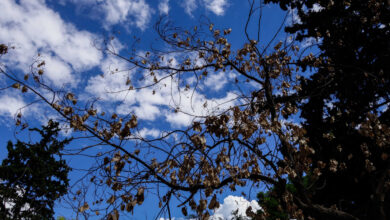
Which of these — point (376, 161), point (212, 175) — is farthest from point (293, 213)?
point (376, 161)

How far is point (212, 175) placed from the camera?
4.83 metres

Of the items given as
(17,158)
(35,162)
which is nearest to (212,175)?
(35,162)

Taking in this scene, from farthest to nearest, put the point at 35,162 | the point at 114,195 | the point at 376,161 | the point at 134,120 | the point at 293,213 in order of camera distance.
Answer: the point at 35,162, the point at 376,161, the point at 293,213, the point at 134,120, the point at 114,195

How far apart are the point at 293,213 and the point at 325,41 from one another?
7131mm

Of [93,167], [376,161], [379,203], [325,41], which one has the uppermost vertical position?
[325,41]

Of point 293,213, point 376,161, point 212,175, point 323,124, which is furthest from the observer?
point 323,124

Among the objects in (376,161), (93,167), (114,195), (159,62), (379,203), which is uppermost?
(159,62)

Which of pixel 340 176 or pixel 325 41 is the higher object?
pixel 325 41

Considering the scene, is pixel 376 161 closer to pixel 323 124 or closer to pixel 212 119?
pixel 323 124

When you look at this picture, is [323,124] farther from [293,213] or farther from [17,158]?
[17,158]

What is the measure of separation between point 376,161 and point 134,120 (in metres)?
11.0

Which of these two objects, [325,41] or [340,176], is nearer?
[325,41]

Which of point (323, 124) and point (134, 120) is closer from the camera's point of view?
point (134, 120)

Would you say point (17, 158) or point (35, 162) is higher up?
point (17, 158)
